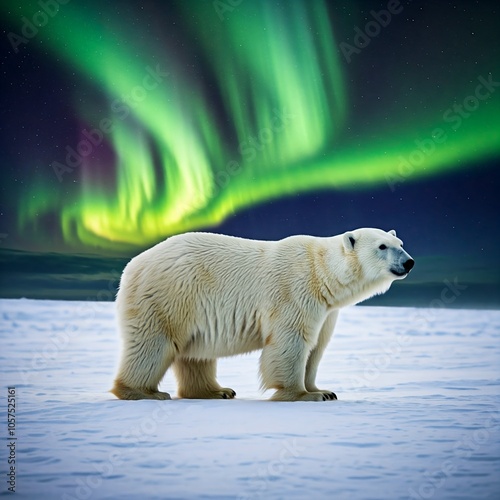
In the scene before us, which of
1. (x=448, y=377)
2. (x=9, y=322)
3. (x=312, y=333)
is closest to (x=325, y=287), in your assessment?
(x=312, y=333)

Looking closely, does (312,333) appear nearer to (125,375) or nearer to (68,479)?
(125,375)

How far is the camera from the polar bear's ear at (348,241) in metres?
5.74

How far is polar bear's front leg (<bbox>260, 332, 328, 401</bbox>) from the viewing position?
5.54 metres

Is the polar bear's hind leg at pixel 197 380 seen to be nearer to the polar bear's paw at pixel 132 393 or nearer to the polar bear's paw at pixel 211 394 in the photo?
the polar bear's paw at pixel 211 394

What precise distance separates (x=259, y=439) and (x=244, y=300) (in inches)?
71.3

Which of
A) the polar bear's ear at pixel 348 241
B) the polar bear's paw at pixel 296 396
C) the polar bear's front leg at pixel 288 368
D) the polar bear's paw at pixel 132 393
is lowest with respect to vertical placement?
the polar bear's paw at pixel 132 393

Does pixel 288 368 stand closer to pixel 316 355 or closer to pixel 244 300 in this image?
pixel 316 355

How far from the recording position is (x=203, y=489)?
3160 millimetres

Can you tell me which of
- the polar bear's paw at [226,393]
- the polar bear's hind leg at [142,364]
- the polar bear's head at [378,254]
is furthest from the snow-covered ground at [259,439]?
the polar bear's head at [378,254]

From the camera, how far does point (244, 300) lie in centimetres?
578

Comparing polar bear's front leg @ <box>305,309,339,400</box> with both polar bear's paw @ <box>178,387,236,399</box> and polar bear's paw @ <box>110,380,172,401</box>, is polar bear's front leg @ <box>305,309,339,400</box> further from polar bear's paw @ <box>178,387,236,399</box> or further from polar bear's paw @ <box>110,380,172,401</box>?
polar bear's paw @ <box>110,380,172,401</box>

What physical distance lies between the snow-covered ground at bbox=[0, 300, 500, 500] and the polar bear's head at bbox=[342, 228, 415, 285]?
101 cm

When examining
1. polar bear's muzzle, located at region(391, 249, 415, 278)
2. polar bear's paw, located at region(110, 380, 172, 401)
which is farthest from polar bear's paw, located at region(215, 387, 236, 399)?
polar bear's muzzle, located at region(391, 249, 415, 278)

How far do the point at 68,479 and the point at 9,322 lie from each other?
38.1 feet
